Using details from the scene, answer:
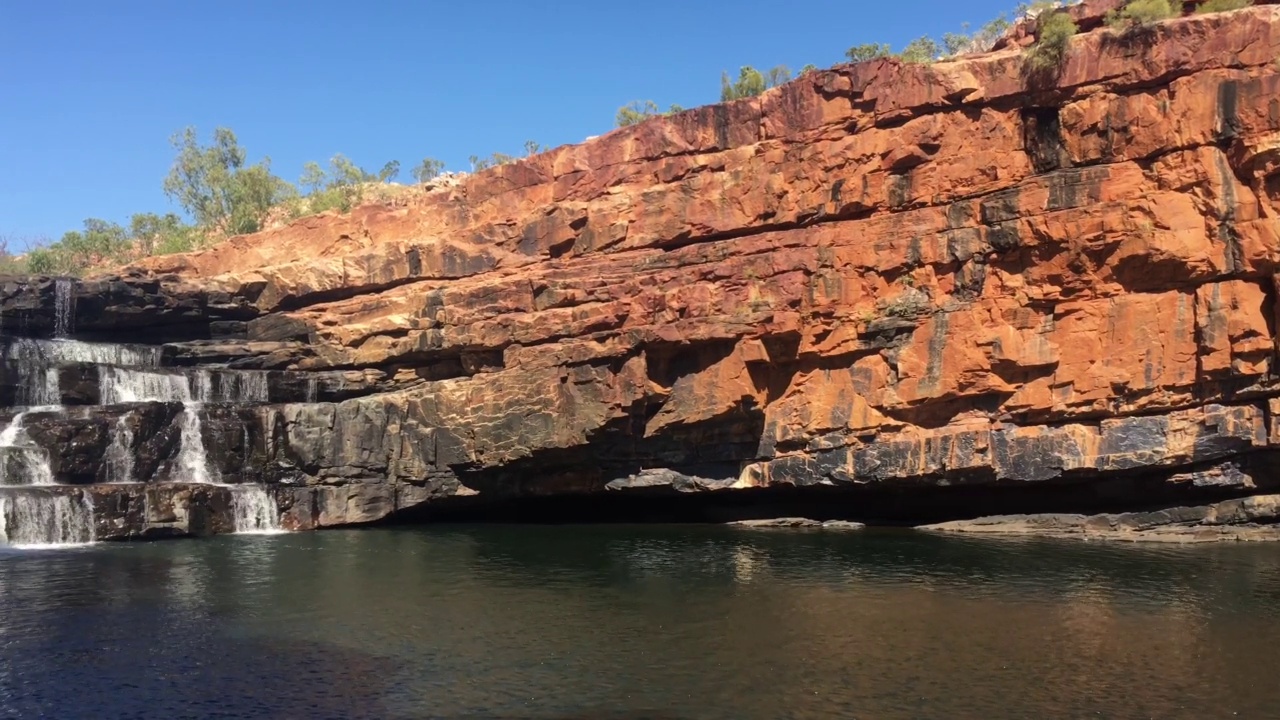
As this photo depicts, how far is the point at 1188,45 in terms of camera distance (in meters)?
27.5

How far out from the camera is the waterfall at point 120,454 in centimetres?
2989

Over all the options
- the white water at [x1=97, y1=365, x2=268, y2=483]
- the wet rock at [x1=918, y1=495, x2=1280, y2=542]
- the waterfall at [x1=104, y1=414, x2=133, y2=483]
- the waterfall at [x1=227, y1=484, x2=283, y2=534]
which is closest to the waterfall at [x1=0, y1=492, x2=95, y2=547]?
the waterfall at [x1=104, y1=414, x2=133, y2=483]

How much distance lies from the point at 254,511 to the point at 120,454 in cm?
450

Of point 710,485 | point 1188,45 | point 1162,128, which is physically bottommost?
point 710,485

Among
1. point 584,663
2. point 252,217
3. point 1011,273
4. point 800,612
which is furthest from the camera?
point 252,217

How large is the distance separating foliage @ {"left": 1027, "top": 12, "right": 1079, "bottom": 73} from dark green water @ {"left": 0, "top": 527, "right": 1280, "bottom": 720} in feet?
48.2

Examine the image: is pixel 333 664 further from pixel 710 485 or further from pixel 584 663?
pixel 710 485

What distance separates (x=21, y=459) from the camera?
93.8 feet

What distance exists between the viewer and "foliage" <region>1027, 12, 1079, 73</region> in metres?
28.6

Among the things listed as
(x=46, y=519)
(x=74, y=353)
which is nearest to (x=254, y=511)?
(x=46, y=519)

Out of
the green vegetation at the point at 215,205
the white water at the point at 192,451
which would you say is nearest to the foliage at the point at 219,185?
the green vegetation at the point at 215,205

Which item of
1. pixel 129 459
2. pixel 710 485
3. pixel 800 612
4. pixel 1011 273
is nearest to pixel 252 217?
pixel 129 459

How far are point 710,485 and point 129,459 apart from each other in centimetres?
1898

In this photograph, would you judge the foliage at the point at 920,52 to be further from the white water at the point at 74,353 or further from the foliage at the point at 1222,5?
the white water at the point at 74,353
